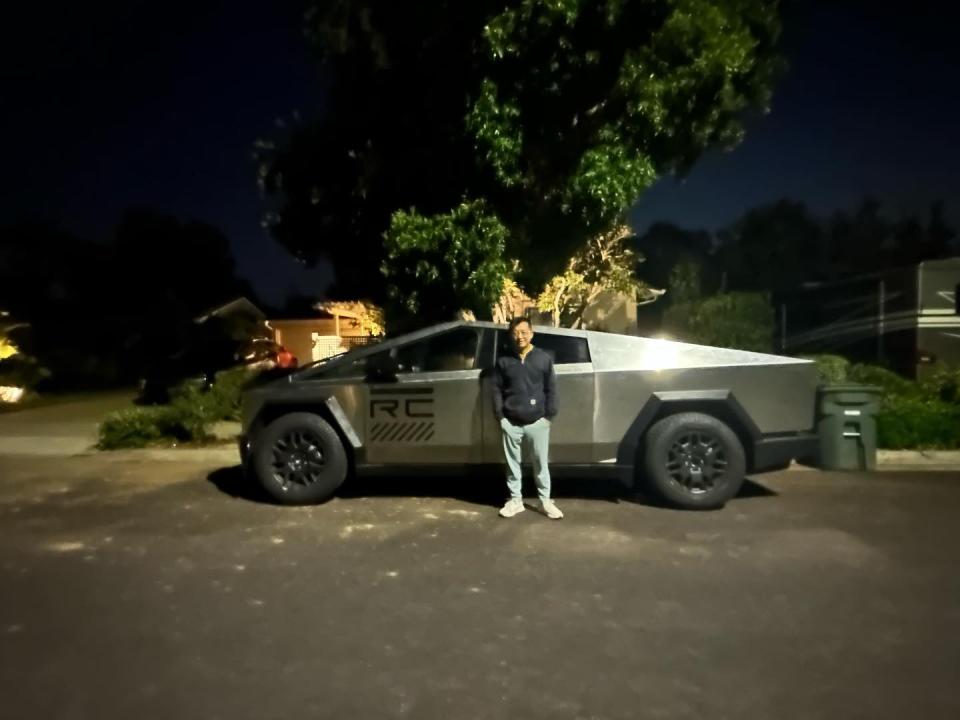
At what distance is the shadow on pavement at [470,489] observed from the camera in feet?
24.9

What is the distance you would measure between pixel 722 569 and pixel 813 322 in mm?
13232

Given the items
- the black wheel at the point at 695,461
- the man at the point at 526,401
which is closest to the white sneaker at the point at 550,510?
the man at the point at 526,401

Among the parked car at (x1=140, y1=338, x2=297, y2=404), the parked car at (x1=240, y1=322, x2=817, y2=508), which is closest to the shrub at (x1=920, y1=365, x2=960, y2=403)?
the parked car at (x1=240, y1=322, x2=817, y2=508)

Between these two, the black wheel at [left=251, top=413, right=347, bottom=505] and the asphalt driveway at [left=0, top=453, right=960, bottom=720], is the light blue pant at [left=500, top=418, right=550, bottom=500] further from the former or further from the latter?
the black wheel at [left=251, top=413, right=347, bottom=505]

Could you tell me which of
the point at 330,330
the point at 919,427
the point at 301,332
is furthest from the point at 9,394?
the point at 919,427

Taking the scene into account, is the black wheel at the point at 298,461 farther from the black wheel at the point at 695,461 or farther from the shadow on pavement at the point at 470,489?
the black wheel at the point at 695,461

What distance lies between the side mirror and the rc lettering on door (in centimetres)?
10

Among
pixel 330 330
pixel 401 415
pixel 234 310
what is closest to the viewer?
pixel 401 415

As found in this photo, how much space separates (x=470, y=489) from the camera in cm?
801

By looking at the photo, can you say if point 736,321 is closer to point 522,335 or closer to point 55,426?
point 522,335

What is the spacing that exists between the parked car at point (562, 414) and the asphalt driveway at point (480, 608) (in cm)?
36

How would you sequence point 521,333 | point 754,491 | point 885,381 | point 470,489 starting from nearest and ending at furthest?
point 521,333, point 754,491, point 470,489, point 885,381

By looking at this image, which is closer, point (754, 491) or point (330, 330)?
point (754, 491)

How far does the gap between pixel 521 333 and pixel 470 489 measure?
1.98 meters
